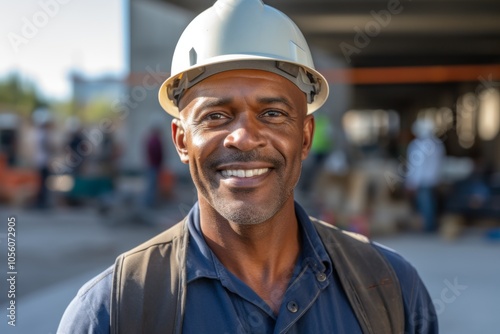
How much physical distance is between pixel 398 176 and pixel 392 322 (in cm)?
1124

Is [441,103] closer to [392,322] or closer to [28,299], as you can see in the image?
[28,299]

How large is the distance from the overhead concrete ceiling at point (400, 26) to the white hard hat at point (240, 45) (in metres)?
13.1

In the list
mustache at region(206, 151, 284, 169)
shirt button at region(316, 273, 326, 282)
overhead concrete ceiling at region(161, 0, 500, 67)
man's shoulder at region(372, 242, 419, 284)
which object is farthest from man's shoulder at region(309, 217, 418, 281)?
overhead concrete ceiling at region(161, 0, 500, 67)

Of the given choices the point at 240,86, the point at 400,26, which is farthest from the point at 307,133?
the point at 400,26

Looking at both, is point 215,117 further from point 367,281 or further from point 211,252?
point 367,281

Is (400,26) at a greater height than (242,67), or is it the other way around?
(400,26)

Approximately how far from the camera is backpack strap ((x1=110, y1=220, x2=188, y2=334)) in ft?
5.43

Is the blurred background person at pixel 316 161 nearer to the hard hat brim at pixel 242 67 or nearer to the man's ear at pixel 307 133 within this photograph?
the hard hat brim at pixel 242 67

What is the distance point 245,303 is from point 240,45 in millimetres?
727

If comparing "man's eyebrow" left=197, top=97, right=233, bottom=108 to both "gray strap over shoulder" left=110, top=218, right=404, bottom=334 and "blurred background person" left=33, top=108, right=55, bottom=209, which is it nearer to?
"gray strap over shoulder" left=110, top=218, right=404, bottom=334

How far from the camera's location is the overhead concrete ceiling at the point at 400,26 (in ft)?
52.1

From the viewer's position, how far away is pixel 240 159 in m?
1.80

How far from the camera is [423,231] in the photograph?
1089 centimetres

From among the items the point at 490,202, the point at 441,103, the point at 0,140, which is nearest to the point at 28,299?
the point at 490,202
